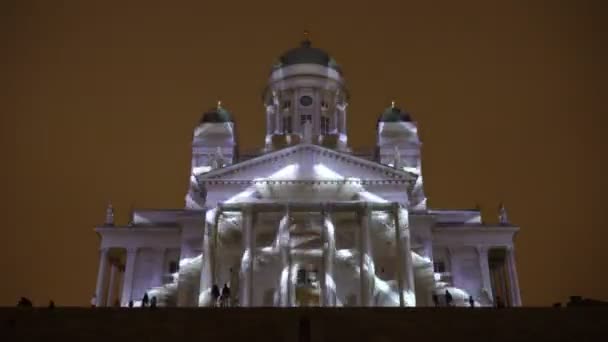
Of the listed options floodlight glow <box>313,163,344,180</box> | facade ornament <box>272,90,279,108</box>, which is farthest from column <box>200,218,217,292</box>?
facade ornament <box>272,90,279,108</box>

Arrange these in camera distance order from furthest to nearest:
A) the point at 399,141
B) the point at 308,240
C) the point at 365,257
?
the point at 399,141 < the point at 308,240 < the point at 365,257

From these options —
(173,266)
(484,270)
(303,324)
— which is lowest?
(303,324)

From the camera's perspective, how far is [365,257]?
44.7m

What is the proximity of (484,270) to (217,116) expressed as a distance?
25014 mm

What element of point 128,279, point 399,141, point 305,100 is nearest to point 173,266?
point 128,279

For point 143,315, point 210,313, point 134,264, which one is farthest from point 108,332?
point 134,264

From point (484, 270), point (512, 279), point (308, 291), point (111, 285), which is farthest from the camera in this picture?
point (111, 285)

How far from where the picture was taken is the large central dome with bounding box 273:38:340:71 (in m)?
66.8

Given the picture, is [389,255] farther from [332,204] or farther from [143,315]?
[143,315]

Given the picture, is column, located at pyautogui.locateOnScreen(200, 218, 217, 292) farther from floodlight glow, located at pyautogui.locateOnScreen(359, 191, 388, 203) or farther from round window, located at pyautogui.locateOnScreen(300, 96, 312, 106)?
round window, located at pyautogui.locateOnScreen(300, 96, 312, 106)

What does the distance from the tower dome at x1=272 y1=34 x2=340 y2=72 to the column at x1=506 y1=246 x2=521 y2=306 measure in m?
22.9

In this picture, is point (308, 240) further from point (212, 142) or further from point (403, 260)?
point (212, 142)

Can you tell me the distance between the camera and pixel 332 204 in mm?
45969

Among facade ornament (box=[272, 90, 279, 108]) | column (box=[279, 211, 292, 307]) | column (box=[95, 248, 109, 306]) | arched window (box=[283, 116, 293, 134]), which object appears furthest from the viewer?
facade ornament (box=[272, 90, 279, 108])
